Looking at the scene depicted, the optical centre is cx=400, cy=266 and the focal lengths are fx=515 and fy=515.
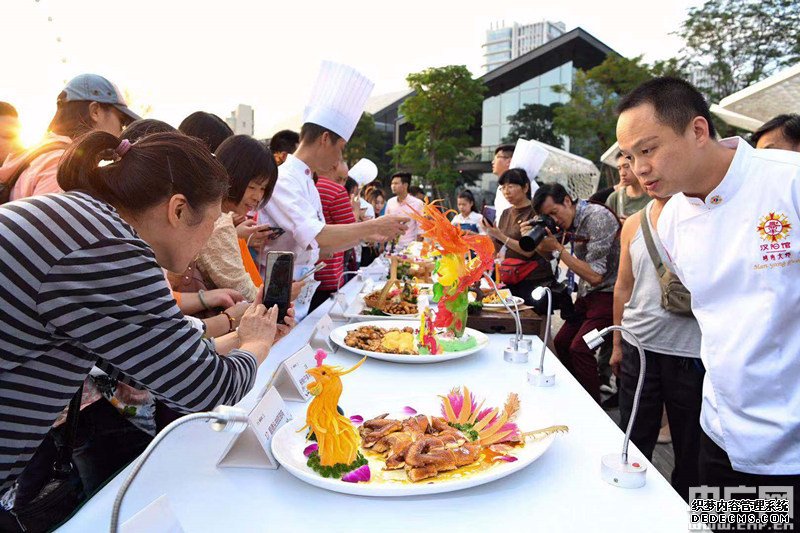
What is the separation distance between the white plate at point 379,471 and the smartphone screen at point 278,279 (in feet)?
1.31

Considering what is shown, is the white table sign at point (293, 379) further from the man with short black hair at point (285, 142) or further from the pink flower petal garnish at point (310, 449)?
the man with short black hair at point (285, 142)

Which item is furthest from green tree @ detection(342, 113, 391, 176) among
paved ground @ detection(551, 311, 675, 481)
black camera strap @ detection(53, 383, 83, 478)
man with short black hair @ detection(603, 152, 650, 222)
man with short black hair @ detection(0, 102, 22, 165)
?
black camera strap @ detection(53, 383, 83, 478)

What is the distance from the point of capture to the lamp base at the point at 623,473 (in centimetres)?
93

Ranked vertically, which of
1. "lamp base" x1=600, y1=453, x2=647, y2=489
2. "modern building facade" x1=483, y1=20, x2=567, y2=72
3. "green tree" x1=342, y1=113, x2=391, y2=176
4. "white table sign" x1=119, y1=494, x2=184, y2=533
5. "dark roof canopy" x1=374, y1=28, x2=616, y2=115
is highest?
"modern building facade" x1=483, y1=20, x2=567, y2=72

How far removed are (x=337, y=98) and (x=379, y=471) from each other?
194 centimetres

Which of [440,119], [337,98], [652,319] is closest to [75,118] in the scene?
[337,98]

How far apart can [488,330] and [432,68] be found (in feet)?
64.5

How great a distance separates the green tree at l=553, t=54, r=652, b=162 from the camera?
1376cm

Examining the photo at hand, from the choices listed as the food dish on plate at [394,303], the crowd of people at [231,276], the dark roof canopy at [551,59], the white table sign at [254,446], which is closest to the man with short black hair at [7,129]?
the crowd of people at [231,276]

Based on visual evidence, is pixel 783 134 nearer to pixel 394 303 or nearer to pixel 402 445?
pixel 394 303

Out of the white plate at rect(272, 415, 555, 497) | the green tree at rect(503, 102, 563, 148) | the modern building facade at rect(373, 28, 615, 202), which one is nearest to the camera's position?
the white plate at rect(272, 415, 555, 497)

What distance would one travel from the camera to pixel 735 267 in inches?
53.2

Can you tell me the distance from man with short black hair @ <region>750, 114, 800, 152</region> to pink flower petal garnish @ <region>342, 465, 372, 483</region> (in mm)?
2320

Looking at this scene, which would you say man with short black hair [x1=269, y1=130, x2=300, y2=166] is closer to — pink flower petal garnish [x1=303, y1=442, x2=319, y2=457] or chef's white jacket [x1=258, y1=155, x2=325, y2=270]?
chef's white jacket [x1=258, y1=155, x2=325, y2=270]
